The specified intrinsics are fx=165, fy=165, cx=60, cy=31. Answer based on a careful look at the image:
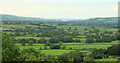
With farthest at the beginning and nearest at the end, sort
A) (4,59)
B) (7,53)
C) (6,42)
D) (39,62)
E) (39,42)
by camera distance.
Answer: (39,42)
(39,62)
(6,42)
(7,53)
(4,59)

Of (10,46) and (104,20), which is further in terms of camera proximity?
(104,20)

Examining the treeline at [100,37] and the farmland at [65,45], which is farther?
the treeline at [100,37]

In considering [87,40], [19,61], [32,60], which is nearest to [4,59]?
[19,61]

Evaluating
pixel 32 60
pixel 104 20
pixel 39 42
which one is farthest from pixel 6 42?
pixel 104 20

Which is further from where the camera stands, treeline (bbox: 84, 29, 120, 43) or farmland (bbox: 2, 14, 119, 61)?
treeline (bbox: 84, 29, 120, 43)

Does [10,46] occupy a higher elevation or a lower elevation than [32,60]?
higher

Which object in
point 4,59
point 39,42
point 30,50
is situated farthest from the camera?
point 39,42

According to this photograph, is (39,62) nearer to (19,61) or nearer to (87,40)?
(19,61)

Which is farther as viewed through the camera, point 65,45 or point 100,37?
point 100,37

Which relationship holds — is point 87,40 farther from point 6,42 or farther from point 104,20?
point 104,20

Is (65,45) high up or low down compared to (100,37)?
down
